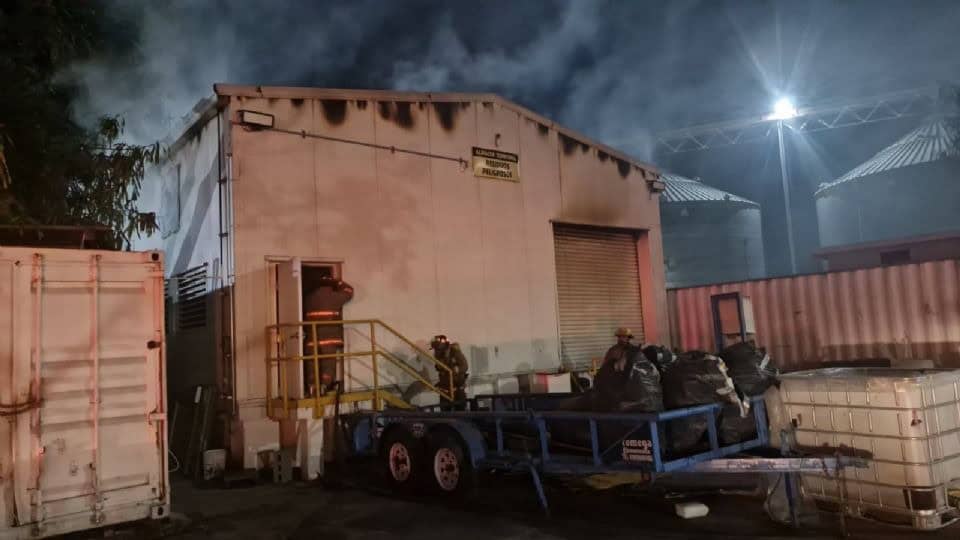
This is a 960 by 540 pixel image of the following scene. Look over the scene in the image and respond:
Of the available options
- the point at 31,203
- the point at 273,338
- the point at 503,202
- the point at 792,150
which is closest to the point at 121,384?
the point at 273,338

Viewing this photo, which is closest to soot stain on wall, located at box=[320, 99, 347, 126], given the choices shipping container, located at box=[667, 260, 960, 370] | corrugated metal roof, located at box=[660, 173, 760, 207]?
shipping container, located at box=[667, 260, 960, 370]

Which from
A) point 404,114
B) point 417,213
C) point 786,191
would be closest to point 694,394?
point 417,213

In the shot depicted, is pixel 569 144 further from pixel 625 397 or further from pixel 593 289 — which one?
pixel 625 397

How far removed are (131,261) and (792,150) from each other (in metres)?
44.8

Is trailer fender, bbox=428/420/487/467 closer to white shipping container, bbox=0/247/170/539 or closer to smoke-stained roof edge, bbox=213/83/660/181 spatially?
white shipping container, bbox=0/247/170/539

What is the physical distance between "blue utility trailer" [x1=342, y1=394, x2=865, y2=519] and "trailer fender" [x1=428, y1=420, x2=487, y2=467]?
0.01 metres

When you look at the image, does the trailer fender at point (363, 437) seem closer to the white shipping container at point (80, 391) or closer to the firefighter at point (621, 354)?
the white shipping container at point (80, 391)

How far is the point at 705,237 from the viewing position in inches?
1462

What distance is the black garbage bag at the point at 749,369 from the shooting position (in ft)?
21.4

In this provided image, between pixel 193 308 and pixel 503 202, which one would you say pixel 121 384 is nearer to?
pixel 193 308

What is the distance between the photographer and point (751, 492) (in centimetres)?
723

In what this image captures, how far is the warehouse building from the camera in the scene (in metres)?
10.5

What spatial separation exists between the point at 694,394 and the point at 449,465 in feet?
10.0

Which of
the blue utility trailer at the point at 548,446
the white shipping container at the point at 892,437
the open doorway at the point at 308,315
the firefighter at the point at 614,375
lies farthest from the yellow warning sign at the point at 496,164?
the white shipping container at the point at 892,437
